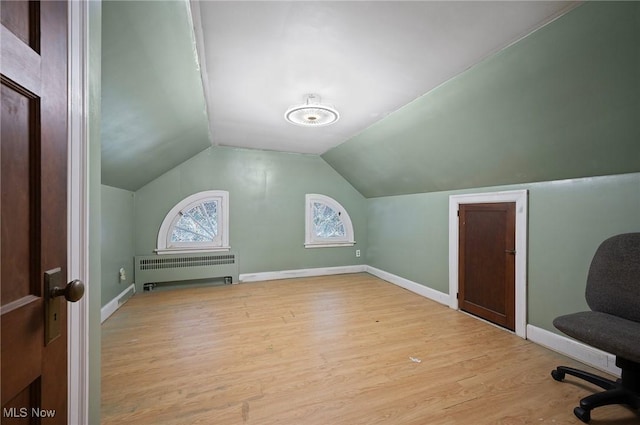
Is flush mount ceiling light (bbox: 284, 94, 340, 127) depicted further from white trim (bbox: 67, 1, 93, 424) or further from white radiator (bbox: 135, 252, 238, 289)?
white radiator (bbox: 135, 252, 238, 289)

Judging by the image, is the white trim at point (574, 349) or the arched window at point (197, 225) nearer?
the white trim at point (574, 349)

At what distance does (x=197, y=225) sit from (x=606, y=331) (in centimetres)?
449

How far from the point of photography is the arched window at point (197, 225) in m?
4.00

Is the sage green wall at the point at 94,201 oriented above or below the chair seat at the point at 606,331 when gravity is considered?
above

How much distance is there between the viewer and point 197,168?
4.16 m

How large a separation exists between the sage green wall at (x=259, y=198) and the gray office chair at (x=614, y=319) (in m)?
3.58

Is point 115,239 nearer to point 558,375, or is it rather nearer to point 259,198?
point 259,198

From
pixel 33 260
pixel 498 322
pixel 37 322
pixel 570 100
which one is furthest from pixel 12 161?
pixel 498 322

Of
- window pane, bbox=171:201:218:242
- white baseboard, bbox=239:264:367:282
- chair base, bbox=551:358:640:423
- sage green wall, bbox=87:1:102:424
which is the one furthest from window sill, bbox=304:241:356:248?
sage green wall, bbox=87:1:102:424

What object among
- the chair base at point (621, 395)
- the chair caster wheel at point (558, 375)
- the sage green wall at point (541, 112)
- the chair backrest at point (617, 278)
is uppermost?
the sage green wall at point (541, 112)

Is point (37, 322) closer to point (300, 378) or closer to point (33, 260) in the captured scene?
point (33, 260)

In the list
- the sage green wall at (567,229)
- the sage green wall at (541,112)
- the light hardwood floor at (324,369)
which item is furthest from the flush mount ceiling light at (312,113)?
the light hardwood floor at (324,369)

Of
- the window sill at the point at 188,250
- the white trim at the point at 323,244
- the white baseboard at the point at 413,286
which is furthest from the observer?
the white trim at the point at 323,244

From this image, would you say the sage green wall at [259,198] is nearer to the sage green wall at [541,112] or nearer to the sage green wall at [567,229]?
the sage green wall at [541,112]
